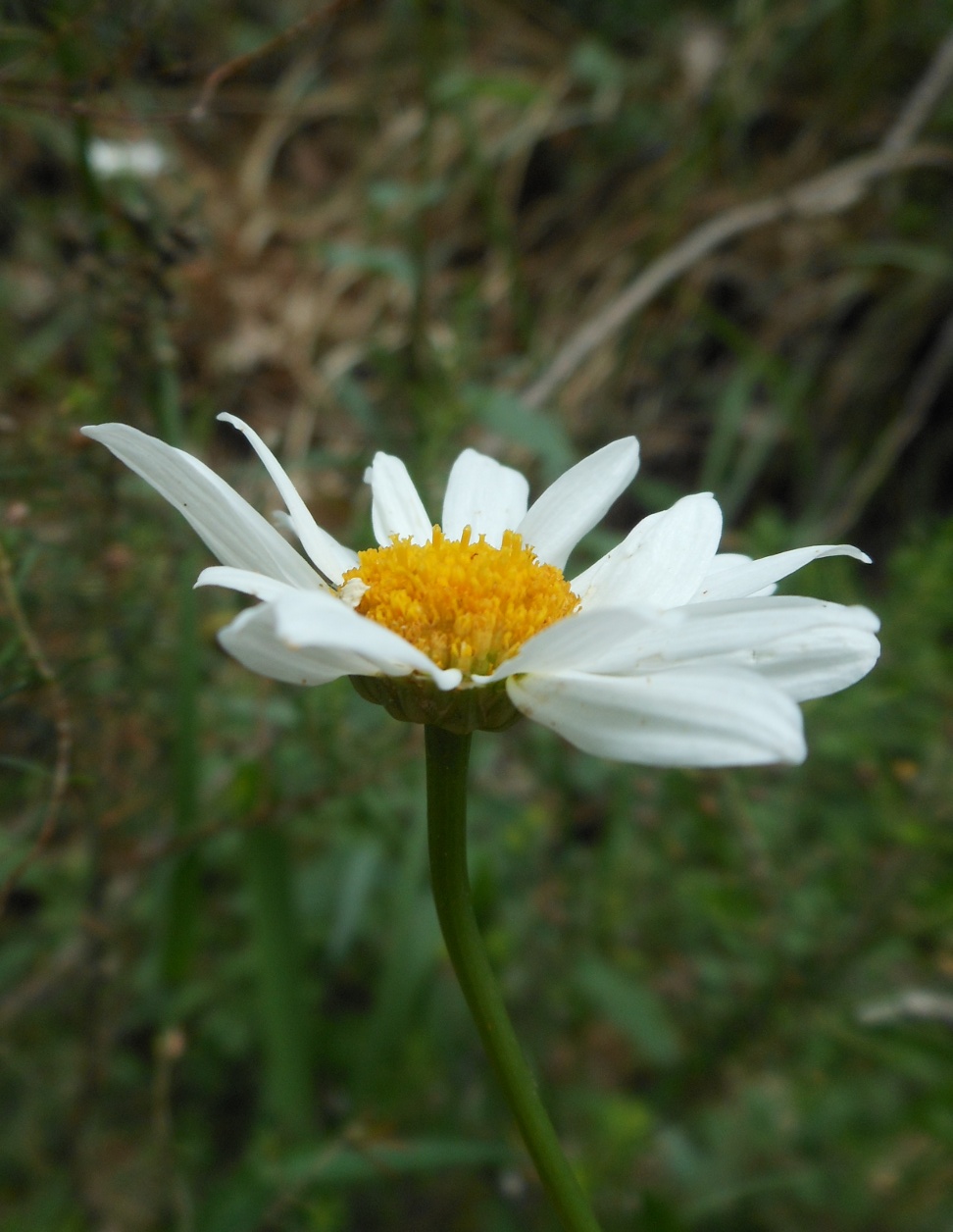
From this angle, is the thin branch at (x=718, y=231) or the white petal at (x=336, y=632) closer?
the white petal at (x=336, y=632)

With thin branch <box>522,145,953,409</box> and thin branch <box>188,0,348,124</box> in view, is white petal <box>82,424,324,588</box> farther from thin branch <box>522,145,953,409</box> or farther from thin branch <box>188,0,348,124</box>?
thin branch <box>522,145,953,409</box>

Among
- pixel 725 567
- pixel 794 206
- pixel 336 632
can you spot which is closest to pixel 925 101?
pixel 794 206

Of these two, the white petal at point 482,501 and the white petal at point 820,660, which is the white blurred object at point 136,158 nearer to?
the white petal at point 482,501

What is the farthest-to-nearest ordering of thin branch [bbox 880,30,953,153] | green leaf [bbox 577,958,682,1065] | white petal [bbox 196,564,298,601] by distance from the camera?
thin branch [bbox 880,30,953,153]
green leaf [bbox 577,958,682,1065]
white petal [bbox 196,564,298,601]

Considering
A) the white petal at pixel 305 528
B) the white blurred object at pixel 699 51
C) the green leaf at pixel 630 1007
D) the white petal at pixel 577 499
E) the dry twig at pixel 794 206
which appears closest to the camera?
the white petal at pixel 305 528

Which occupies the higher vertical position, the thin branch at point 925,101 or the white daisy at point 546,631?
the thin branch at point 925,101

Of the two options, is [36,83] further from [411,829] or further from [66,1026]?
[66,1026]

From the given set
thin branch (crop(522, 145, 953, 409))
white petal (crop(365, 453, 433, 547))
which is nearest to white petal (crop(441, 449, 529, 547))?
white petal (crop(365, 453, 433, 547))

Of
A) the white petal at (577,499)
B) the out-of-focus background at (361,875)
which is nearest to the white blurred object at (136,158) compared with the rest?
the out-of-focus background at (361,875)
